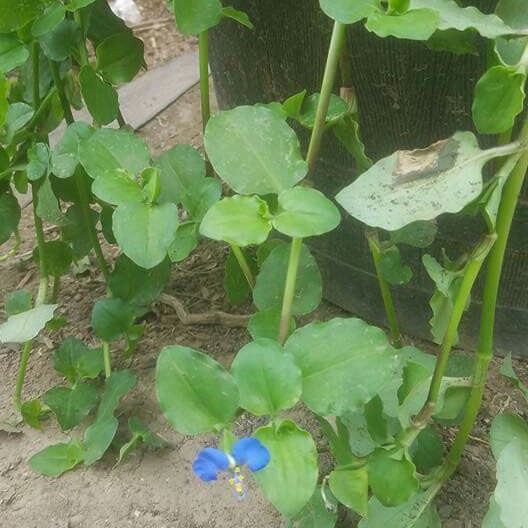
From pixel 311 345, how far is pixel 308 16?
36 centimetres

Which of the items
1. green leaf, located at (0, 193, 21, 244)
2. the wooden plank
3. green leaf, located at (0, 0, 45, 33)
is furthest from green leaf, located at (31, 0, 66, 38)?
the wooden plank

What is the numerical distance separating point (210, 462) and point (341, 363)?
0.12 meters

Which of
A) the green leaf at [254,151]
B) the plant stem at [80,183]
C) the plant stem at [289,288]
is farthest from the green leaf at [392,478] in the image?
the plant stem at [80,183]

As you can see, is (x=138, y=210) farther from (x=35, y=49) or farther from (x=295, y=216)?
(x=35, y=49)

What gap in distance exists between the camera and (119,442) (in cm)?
88

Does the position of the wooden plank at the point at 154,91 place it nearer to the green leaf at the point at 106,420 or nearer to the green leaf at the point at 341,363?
the green leaf at the point at 106,420

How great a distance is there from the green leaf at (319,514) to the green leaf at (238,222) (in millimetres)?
287

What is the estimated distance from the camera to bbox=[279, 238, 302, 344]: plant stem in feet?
2.03

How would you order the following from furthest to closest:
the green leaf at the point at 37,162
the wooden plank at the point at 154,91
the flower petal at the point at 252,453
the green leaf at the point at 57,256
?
1. the wooden plank at the point at 154,91
2. the green leaf at the point at 57,256
3. the green leaf at the point at 37,162
4. the flower petal at the point at 252,453

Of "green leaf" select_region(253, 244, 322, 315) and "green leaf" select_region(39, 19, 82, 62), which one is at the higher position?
"green leaf" select_region(39, 19, 82, 62)

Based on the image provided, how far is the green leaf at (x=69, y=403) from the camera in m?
0.87

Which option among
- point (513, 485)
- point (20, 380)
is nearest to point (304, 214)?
point (513, 485)

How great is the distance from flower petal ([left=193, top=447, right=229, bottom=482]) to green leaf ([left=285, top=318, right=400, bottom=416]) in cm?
8

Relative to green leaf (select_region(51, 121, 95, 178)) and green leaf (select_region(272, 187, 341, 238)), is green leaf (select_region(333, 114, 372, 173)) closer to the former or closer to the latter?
green leaf (select_region(272, 187, 341, 238))
